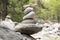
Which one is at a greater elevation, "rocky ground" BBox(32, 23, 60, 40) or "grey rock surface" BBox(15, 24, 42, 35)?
"rocky ground" BBox(32, 23, 60, 40)

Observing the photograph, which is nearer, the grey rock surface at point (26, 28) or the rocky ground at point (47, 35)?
the grey rock surface at point (26, 28)

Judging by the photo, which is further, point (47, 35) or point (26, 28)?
point (47, 35)

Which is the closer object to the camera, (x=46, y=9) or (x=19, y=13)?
(x=19, y=13)

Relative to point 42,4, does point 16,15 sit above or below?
below

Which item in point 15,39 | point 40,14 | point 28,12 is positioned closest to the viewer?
point 15,39

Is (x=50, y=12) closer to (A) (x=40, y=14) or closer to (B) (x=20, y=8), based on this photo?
(A) (x=40, y=14)

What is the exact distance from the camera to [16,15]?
7.57m

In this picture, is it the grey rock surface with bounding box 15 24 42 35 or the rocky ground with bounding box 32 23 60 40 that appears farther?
the rocky ground with bounding box 32 23 60 40

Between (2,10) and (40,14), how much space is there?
8.52 meters

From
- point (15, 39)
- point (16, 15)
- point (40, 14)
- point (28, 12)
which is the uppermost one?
point (40, 14)

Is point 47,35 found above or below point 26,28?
above

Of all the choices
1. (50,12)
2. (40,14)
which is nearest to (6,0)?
(40,14)

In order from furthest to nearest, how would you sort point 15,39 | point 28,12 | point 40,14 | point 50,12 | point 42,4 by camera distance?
point 42,4, point 50,12, point 40,14, point 28,12, point 15,39

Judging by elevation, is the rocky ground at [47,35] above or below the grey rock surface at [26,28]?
above
